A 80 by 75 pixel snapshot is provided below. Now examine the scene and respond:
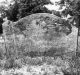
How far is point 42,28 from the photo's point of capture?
8070 millimetres

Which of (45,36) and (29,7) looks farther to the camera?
(29,7)

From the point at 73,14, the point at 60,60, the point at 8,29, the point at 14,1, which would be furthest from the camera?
the point at 14,1

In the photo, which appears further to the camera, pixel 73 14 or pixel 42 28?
pixel 42 28

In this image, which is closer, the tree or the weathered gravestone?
the weathered gravestone

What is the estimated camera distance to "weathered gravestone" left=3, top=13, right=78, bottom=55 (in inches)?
316

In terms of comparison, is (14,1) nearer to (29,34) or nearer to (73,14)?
(29,34)

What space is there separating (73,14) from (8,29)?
3.27 meters

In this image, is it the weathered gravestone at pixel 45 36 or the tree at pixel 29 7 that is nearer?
the weathered gravestone at pixel 45 36

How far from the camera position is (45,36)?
26.6 ft

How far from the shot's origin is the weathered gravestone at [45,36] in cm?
802

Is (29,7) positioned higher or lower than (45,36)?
higher

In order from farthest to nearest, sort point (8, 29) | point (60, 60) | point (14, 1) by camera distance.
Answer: point (14, 1), point (8, 29), point (60, 60)

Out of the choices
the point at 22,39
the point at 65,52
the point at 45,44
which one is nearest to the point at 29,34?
the point at 22,39

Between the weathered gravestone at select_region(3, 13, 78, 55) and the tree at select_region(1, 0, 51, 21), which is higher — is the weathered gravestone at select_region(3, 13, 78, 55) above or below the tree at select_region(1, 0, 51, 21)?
below
